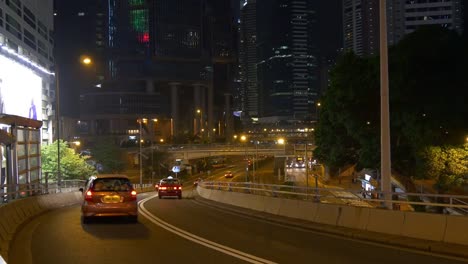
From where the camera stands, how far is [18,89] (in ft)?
221

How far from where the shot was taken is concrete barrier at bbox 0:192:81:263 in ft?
52.0

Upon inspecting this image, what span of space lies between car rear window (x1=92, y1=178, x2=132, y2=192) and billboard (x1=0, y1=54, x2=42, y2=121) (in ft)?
137

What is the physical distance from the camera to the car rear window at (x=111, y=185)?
68.0ft

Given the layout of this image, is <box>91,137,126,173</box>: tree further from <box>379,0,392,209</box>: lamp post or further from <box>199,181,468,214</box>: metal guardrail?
<box>379,0,392,209</box>: lamp post

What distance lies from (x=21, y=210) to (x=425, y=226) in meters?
14.7

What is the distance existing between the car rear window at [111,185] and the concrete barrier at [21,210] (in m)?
2.76

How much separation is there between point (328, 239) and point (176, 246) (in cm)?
422

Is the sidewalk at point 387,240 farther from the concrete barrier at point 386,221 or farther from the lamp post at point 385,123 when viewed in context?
the lamp post at point 385,123

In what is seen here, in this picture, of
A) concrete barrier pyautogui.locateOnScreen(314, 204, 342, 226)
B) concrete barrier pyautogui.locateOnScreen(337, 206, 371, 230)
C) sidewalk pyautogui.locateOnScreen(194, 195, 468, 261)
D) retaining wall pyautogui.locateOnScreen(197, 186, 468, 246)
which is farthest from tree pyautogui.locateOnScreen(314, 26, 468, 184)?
concrete barrier pyautogui.locateOnScreen(337, 206, 371, 230)

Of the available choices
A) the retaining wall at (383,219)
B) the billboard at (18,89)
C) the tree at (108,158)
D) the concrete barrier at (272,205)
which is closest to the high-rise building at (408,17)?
the tree at (108,158)

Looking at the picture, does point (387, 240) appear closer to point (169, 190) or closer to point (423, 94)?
point (423, 94)

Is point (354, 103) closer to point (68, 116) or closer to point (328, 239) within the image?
point (328, 239)

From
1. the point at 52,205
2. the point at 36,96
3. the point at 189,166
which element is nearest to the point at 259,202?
the point at 52,205

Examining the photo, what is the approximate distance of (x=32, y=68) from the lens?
247ft
